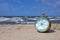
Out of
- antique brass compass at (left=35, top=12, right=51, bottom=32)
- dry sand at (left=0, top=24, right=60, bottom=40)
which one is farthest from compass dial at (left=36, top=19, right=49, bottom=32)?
dry sand at (left=0, top=24, right=60, bottom=40)

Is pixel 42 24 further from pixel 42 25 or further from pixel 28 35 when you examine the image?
pixel 28 35

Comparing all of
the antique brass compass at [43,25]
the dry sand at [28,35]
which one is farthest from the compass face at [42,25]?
the dry sand at [28,35]

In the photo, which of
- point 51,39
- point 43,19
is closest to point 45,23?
point 43,19

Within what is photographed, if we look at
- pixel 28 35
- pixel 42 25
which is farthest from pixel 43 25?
pixel 28 35

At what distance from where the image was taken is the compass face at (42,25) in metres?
6.04

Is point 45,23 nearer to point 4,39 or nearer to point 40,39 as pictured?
point 40,39

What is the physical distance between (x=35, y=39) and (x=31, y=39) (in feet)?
0.41

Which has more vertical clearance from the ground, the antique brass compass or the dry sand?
the antique brass compass

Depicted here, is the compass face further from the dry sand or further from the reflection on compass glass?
the dry sand

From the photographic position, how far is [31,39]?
15.8 feet

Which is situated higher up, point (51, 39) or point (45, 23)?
point (45, 23)

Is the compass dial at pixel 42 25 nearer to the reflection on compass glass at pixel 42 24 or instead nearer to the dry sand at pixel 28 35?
the reflection on compass glass at pixel 42 24

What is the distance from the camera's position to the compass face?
6.04 metres

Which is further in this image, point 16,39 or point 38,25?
point 38,25
